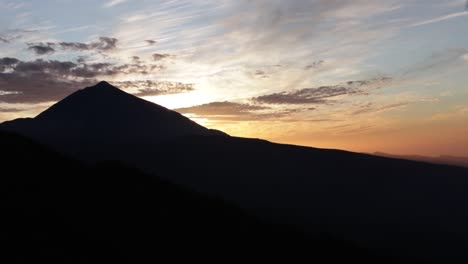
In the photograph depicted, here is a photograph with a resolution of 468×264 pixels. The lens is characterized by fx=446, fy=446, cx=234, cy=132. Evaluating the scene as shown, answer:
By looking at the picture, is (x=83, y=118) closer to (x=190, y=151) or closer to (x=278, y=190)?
(x=190, y=151)

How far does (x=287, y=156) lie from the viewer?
513ft

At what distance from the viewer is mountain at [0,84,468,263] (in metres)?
117

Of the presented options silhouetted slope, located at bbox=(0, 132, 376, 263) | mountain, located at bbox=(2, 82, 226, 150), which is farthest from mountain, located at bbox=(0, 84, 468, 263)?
silhouetted slope, located at bbox=(0, 132, 376, 263)

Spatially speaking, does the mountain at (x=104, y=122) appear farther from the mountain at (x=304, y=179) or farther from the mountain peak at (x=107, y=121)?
the mountain at (x=304, y=179)

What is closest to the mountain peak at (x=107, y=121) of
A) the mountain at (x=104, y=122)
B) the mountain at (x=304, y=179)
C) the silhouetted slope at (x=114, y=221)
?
the mountain at (x=104, y=122)

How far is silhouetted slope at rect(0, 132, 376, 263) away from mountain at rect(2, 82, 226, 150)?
98.3 metres

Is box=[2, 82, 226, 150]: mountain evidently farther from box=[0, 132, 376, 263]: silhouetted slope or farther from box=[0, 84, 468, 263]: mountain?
box=[0, 132, 376, 263]: silhouetted slope

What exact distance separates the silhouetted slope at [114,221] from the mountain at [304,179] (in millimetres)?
46377

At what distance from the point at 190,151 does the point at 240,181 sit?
22.2 metres

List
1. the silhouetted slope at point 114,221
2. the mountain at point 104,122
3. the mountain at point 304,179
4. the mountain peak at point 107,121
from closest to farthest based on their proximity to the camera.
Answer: the silhouetted slope at point 114,221 → the mountain at point 304,179 → the mountain at point 104,122 → the mountain peak at point 107,121

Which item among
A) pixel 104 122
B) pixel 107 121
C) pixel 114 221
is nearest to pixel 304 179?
pixel 107 121

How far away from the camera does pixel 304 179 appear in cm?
14288

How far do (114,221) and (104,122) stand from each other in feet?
461

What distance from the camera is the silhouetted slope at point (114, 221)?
34969 mm
